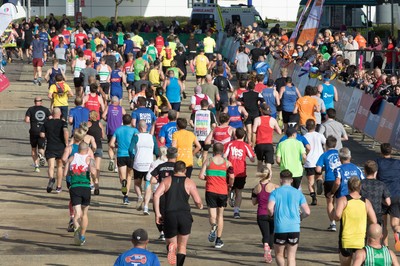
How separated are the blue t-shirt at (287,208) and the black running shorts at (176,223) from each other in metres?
1.22


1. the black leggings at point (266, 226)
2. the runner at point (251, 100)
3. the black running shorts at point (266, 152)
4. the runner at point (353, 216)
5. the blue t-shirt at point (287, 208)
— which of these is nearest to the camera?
the runner at point (353, 216)

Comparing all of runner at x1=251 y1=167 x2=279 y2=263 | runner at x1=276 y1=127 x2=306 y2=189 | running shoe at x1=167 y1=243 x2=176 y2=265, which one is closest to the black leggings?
runner at x1=251 y1=167 x2=279 y2=263

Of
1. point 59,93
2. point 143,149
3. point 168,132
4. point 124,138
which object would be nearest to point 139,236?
point 143,149

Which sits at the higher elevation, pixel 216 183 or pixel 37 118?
pixel 37 118

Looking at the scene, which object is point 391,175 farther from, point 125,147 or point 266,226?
point 125,147

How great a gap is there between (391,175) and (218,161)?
2650 mm

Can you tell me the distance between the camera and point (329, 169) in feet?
58.0

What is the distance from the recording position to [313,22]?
35688mm

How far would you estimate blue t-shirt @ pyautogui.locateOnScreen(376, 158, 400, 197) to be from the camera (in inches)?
630

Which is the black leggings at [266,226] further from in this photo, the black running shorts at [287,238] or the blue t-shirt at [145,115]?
the blue t-shirt at [145,115]

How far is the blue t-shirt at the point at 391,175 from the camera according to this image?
1599cm

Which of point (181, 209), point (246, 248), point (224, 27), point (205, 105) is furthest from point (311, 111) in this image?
point (224, 27)

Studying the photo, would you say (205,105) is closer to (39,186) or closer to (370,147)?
(39,186)

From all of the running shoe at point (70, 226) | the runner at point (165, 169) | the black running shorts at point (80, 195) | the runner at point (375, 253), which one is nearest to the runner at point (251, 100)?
the running shoe at point (70, 226)
